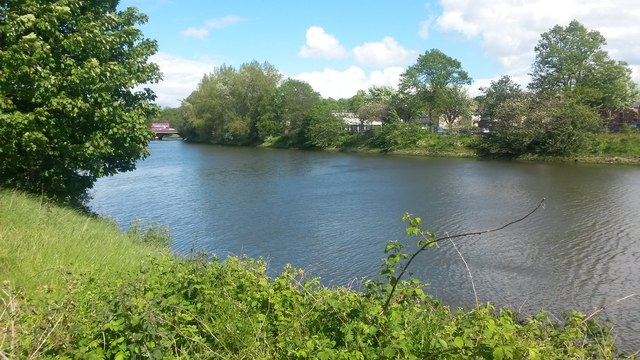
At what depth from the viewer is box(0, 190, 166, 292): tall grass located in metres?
6.62

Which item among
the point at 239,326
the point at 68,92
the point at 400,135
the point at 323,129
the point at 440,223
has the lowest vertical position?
the point at 440,223

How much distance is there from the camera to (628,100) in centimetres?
6281

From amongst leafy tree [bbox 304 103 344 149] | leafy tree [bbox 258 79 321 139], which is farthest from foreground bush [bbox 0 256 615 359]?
leafy tree [bbox 258 79 321 139]

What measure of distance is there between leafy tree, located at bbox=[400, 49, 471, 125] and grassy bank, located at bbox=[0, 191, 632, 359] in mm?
71598

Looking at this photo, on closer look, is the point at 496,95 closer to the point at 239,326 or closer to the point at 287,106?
the point at 287,106

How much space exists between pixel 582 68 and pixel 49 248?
6717 cm

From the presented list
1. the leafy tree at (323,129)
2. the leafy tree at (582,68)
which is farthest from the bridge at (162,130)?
the leafy tree at (582,68)

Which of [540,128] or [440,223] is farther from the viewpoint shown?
[540,128]

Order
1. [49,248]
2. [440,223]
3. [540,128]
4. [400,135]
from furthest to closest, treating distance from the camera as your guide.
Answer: [400,135]
[540,128]
[440,223]
[49,248]

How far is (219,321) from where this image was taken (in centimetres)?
539

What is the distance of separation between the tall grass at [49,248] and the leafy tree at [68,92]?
195cm

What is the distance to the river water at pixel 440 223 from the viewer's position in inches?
541

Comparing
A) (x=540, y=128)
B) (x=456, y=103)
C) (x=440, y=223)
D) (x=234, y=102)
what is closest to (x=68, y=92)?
(x=440, y=223)

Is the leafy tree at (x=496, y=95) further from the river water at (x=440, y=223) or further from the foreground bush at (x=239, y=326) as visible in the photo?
the foreground bush at (x=239, y=326)
